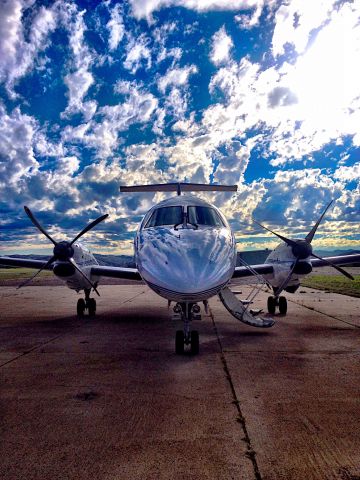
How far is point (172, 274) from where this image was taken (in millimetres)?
6262

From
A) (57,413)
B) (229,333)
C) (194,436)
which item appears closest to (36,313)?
(229,333)

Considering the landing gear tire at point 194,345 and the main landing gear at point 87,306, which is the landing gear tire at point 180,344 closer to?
the landing gear tire at point 194,345

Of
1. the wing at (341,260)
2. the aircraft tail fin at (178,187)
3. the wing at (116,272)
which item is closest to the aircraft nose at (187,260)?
the wing at (116,272)

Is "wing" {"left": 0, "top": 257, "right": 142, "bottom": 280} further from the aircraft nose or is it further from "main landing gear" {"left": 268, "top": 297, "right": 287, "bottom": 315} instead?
"main landing gear" {"left": 268, "top": 297, "right": 287, "bottom": 315}

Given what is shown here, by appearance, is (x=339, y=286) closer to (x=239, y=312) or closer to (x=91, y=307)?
(x=91, y=307)

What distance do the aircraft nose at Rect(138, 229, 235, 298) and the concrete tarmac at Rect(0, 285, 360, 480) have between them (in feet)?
4.76

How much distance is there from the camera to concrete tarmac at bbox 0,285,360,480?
119 inches

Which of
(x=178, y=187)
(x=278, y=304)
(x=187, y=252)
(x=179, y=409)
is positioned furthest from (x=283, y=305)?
(x=179, y=409)

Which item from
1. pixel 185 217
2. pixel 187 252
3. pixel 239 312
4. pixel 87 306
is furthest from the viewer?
pixel 87 306

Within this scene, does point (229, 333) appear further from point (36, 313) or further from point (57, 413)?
point (36, 313)

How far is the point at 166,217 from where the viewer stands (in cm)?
834

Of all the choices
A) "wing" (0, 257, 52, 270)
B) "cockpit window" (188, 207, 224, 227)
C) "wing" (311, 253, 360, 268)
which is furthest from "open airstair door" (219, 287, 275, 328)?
"wing" (0, 257, 52, 270)

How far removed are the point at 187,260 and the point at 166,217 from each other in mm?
2171

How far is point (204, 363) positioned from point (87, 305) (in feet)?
27.0
